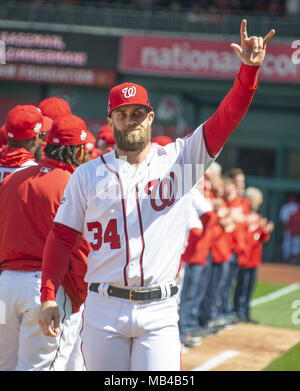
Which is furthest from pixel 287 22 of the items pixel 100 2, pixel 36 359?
pixel 36 359

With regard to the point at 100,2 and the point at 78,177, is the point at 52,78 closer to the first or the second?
the point at 100,2

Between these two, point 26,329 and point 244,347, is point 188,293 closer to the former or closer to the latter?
point 244,347

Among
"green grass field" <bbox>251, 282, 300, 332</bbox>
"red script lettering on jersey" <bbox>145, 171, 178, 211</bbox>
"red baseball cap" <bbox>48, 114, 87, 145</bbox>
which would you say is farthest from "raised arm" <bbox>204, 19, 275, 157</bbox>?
"green grass field" <bbox>251, 282, 300, 332</bbox>

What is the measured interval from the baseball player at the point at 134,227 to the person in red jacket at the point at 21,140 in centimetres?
124

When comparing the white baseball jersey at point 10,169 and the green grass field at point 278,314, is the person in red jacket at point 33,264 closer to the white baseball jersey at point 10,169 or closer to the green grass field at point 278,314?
the white baseball jersey at point 10,169

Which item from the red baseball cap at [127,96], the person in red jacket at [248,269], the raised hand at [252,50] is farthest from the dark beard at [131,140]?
the person in red jacket at [248,269]

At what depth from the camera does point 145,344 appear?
3.61 meters

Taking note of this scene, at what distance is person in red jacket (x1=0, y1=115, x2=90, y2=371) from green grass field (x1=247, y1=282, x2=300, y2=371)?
87.6 inches

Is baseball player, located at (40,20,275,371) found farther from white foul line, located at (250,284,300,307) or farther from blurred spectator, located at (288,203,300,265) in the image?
blurred spectator, located at (288,203,300,265)

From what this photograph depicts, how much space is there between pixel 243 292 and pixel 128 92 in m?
7.35

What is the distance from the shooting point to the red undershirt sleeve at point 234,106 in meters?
3.55

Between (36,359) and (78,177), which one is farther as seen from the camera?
(36,359)
